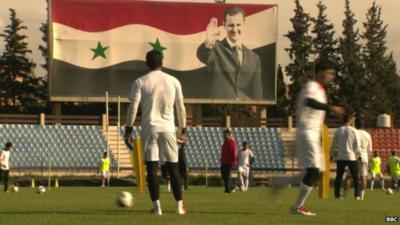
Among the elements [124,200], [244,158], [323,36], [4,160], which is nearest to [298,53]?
[323,36]

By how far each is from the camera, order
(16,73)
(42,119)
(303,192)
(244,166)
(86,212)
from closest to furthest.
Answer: (303,192) → (86,212) → (244,166) → (42,119) → (16,73)

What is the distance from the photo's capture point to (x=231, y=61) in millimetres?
58750

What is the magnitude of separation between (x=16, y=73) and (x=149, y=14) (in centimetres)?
2147

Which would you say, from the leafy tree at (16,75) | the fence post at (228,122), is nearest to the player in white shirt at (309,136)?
the fence post at (228,122)

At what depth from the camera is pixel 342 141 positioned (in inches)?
748

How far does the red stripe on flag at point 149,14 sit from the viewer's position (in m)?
57.7

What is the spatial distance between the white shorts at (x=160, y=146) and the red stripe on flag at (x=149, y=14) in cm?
4634

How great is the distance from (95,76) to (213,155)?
27.7 ft

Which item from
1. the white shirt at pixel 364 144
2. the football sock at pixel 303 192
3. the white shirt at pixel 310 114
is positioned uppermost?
the white shirt at pixel 310 114

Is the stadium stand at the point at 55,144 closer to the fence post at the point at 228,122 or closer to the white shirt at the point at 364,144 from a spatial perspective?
the fence post at the point at 228,122

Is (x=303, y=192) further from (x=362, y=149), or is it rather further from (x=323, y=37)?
(x=323, y=37)

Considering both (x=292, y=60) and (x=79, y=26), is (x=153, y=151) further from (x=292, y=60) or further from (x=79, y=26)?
(x=292, y=60)

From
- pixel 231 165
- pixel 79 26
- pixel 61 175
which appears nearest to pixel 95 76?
pixel 79 26

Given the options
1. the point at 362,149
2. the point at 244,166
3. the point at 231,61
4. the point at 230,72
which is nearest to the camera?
the point at 362,149
